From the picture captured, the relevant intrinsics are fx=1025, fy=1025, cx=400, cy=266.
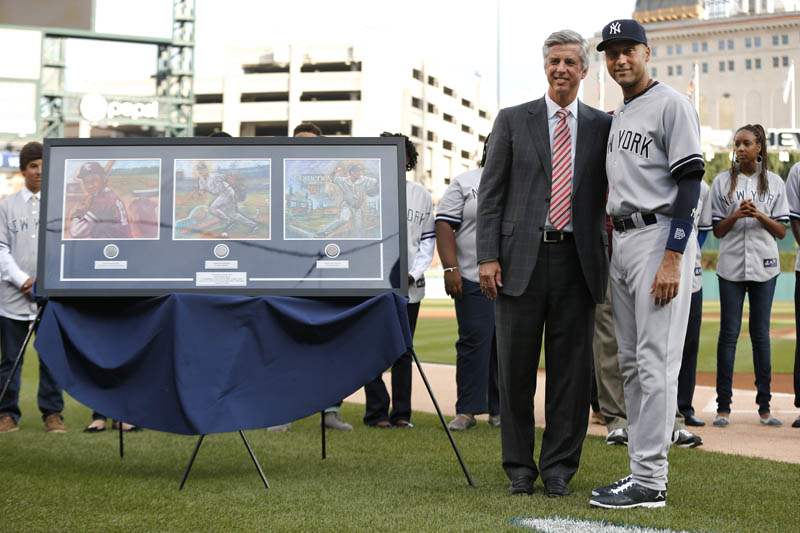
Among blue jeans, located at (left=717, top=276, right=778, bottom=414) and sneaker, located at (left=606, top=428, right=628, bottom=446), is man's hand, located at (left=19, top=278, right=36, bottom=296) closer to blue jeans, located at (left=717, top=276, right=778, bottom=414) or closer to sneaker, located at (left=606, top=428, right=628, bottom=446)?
sneaker, located at (left=606, top=428, right=628, bottom=446)

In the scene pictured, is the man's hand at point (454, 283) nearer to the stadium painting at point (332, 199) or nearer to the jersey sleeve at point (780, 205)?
the stadium painting at point (332, 199)

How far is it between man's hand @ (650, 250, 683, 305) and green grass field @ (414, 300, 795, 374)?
946 cm

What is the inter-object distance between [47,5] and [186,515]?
116 ft

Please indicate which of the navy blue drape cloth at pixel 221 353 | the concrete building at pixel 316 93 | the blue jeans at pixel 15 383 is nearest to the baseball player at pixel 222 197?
the navy blue drape cloth at pixel 221 353

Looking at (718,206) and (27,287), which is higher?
(718,206)

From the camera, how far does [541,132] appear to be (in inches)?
220

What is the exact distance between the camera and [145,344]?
19.0ft

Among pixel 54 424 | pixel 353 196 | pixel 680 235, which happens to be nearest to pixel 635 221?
pixel 680 235

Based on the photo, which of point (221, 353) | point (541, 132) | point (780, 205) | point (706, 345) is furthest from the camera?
point (706, 345)

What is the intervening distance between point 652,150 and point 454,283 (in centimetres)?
304

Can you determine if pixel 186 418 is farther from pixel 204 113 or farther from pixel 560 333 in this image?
pixel 204 113

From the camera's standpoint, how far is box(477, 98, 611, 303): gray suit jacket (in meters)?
5.48

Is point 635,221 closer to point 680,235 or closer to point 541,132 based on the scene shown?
point 680,235

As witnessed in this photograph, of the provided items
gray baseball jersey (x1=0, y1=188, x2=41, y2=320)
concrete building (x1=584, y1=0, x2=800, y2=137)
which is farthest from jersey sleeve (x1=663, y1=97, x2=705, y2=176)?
concrete building (x1=584, y1=0, x2=800, y2=137)
